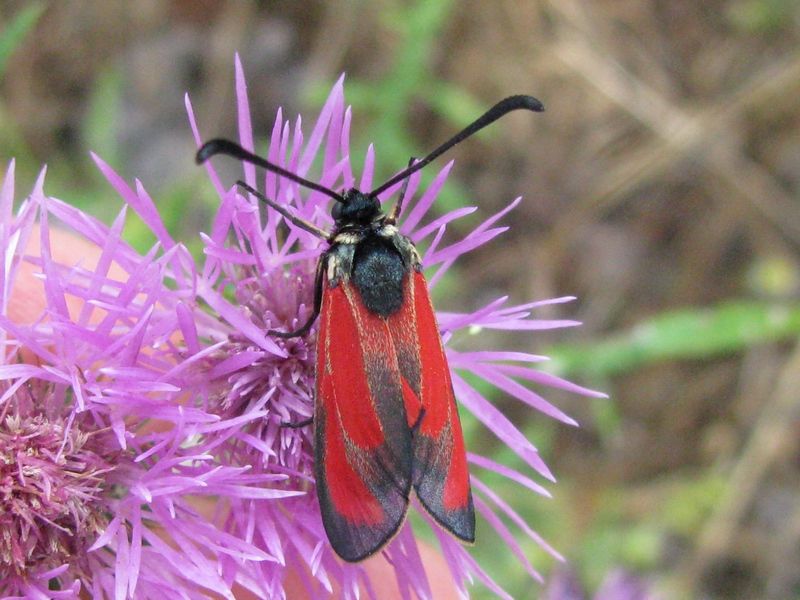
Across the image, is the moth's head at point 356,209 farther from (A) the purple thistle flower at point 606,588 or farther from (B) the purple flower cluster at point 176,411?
(A) the purple thistle flower at point 606,588

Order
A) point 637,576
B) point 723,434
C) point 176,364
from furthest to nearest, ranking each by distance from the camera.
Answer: point 723,434, point 637,576, point 176,364

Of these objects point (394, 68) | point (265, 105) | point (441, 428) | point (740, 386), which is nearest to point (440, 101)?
point (394, 68)

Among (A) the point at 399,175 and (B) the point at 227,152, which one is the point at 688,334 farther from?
(B) the point at 227,152

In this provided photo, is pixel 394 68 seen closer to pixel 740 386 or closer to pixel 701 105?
pixel 701 105

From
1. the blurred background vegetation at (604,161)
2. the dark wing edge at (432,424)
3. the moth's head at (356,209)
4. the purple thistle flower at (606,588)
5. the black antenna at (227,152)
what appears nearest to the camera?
the black antenna at (227,152)

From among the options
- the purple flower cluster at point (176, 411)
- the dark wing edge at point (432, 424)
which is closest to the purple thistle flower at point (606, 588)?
the purple flower cluster at point (176, 411)
